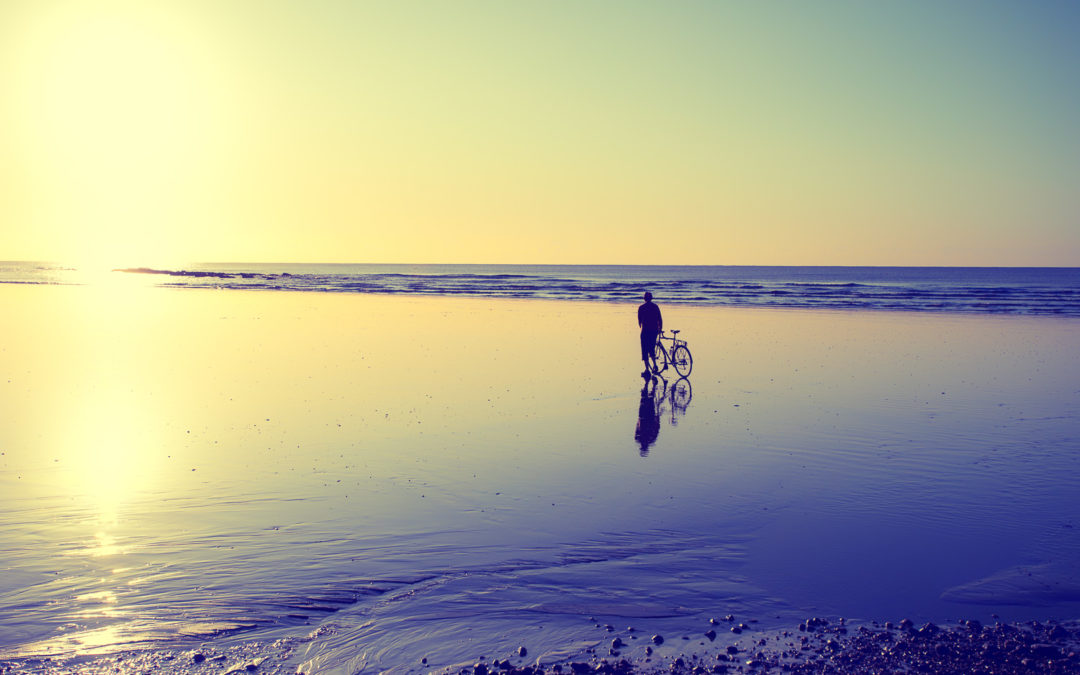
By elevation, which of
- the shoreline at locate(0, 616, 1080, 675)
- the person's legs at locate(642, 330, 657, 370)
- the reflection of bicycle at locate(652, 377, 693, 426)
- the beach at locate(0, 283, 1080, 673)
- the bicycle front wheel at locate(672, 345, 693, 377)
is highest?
the person's legs at locate(642, 330, 657, 370)

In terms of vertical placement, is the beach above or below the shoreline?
above

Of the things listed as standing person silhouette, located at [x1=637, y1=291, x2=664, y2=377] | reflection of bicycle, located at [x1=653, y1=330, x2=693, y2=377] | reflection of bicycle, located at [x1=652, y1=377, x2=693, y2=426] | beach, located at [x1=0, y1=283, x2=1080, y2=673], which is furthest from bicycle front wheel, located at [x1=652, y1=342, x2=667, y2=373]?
beach, located at [x1=0, y1=283, x2=1080, y2=673]

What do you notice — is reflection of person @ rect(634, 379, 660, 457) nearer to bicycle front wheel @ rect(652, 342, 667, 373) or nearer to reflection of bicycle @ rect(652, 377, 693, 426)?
reflection of bicycle @ rect(652, 377, 693, 426)

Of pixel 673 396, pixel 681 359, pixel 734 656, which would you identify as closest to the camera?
pixel 734 656

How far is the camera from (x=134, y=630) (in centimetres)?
582

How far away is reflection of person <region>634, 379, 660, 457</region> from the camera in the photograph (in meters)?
12.1

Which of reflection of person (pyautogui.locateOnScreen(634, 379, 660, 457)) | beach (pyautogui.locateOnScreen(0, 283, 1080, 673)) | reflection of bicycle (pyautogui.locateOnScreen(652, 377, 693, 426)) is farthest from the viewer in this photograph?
Answer: reflection of bicycle (pyautogui.locateOnScreen(652, 377, 693, 426))

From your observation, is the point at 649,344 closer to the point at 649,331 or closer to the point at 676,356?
the point at 649,331

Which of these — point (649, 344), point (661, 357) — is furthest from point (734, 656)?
point (661, 357)

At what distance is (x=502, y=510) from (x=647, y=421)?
558 centimetres

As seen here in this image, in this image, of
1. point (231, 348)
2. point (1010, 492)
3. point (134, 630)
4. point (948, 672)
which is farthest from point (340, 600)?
point (231, 348)

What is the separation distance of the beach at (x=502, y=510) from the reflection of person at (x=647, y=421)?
0.13 metres

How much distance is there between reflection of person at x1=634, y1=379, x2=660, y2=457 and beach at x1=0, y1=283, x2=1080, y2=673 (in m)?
0.13

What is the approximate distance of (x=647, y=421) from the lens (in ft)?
45.1
